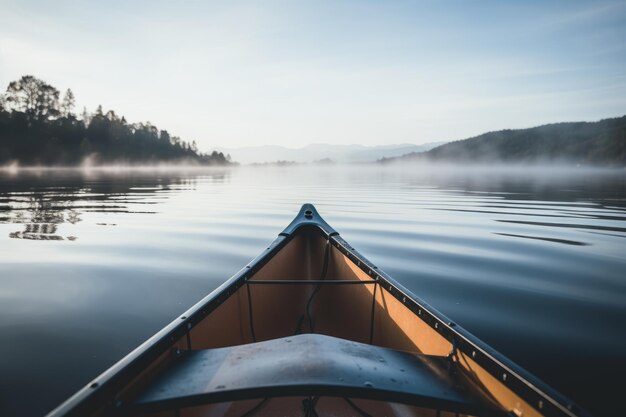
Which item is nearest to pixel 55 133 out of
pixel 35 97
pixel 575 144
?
pixel 35 97

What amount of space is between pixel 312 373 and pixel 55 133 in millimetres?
122852

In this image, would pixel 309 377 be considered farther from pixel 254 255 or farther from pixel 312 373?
pixel 254 255

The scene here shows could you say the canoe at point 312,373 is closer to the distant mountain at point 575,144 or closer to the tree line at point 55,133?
the tree line at point 55,133

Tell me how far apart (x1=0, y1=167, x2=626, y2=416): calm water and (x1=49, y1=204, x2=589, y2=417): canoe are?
5.00ft

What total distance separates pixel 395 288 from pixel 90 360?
343cm

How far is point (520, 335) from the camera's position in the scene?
4.16 metres

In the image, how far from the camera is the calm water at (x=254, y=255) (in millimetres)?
3543

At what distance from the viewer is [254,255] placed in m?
8.05

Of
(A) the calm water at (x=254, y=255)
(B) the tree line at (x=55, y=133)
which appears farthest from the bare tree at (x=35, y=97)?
(A) the calm water at (x=254, y=255)

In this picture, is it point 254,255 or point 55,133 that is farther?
point 55,133

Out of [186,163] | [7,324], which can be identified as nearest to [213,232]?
[7,324]

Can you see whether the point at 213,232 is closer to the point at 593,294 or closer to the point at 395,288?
the point at 395,288

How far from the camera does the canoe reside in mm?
1709

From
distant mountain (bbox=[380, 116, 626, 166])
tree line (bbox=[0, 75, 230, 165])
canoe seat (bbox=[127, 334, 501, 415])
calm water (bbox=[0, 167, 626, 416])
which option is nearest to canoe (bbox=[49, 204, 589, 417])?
canoe seat (bbox=[127, 334, 501, 415])
